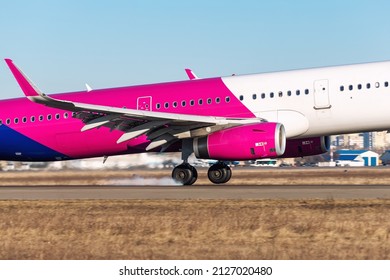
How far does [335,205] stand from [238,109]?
10867 millimetres

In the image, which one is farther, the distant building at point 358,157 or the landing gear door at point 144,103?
the distant building at point 358,157

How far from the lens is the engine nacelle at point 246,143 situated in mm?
30094

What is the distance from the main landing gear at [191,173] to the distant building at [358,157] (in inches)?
3754

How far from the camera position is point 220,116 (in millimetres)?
32906

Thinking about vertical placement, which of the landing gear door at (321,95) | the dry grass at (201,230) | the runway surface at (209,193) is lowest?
the dry grass at (201,230)

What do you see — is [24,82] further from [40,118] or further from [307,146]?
[307,146]

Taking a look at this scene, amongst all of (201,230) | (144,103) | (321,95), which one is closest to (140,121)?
(144,103)

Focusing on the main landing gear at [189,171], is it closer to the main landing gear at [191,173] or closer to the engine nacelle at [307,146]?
the main landing gear at [191,173]

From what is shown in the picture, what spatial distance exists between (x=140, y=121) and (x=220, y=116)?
3290mm

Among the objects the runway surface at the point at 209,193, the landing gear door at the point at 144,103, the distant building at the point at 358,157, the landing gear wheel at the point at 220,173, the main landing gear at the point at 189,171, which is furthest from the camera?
the distant building at the point at 358,157

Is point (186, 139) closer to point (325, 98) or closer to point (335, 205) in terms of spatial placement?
point (325, 98)

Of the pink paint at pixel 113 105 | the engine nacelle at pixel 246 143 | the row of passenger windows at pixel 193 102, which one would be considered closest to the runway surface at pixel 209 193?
the engine nacelle at pixel 246 143

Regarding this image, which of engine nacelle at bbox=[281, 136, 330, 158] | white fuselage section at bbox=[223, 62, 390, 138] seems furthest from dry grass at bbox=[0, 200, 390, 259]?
engine nacelle at bbox=[281, 136, 330, 158]
